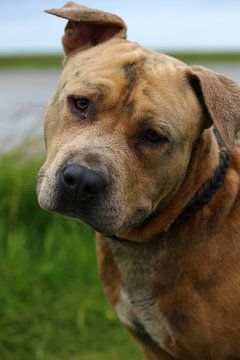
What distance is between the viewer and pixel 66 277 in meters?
6.42

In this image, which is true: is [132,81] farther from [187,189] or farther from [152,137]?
[187,189]

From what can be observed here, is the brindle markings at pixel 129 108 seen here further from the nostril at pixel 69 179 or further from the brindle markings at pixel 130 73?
the nostril at pixel 69 179

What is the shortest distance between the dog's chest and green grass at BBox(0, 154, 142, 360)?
131 centimetres

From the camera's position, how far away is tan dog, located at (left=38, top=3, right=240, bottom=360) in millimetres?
4008

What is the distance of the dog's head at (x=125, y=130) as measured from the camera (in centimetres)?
396

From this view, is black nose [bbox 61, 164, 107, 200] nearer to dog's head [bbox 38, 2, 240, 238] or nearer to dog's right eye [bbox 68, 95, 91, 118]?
dog's head [bbox 38, 2, 240, 238]

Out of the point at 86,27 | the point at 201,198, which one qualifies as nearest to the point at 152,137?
the point at 201,198

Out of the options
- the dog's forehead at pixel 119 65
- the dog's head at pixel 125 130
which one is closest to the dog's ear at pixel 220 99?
the dog's head at pixel 125 130

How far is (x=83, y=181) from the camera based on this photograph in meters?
3.85

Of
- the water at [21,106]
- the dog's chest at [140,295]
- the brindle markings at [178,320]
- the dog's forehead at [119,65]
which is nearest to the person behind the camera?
the dog's forehead at [119,65]

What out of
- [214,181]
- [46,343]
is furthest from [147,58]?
[46,343]

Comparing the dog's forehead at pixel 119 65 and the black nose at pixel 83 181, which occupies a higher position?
the dog's forehead at pixel 119 65

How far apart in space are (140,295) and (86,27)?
4.54 feet

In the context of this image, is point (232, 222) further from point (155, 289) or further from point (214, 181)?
point (155, 289)
